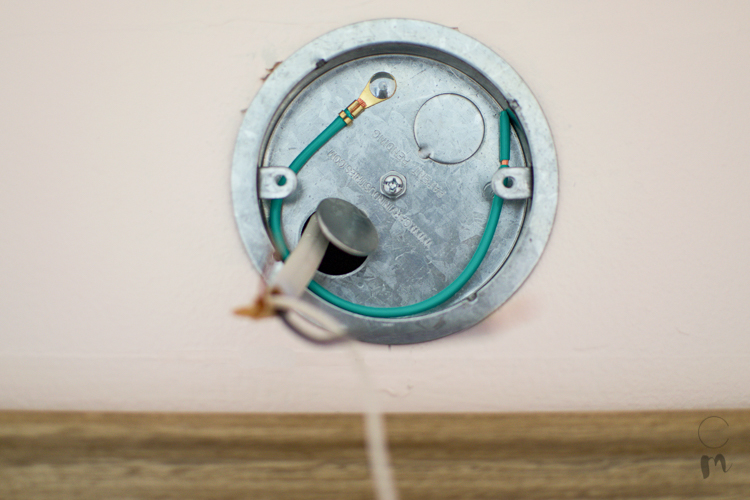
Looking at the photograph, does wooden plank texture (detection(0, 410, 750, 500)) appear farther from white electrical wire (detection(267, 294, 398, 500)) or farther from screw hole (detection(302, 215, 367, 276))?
screw hole (detection(302, 215, 367, 276))

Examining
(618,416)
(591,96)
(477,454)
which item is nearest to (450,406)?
(477,454)

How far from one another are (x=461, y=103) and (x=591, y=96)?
0.15m

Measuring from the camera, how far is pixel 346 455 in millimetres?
459

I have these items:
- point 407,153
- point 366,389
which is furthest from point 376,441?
point 407,153

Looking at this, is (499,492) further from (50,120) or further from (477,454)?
(50,120)

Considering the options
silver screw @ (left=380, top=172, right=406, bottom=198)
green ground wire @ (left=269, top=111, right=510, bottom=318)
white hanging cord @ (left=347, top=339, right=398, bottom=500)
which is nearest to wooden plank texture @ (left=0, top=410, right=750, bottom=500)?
white hanging cord @ (left=347, top=339, right=398, bottom=500)

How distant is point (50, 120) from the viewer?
1.79 ft

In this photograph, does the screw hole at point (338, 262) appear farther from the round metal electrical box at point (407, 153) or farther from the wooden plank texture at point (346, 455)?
the wooden plank texture at point (346, 455)

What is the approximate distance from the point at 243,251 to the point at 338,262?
4.4 inches

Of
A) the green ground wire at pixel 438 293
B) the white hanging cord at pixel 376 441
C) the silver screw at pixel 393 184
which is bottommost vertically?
the white hanging cord at pixel 376 441

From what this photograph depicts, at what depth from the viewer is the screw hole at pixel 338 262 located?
55 centimetres

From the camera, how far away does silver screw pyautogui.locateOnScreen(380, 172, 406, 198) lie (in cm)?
54

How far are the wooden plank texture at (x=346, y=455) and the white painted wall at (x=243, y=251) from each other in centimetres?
4

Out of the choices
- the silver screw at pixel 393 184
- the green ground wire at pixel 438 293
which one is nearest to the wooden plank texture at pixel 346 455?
the green ground wire at pixel 438 293
